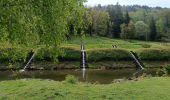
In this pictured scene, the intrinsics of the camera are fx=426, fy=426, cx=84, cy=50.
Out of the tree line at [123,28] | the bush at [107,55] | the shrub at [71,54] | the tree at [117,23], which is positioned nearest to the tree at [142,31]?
the tree line at [123,28]

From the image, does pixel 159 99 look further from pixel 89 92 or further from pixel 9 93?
pixel 9 93

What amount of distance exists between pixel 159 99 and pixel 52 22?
24.0ft

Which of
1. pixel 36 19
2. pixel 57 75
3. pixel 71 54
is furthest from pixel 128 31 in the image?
pixel 36 19

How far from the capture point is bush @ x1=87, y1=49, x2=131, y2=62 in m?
66.2

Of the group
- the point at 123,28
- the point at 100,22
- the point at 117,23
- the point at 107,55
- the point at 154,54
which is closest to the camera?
the point at 107,55

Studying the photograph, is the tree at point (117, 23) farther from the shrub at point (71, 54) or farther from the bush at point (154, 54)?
the shrub at point (71, 54)

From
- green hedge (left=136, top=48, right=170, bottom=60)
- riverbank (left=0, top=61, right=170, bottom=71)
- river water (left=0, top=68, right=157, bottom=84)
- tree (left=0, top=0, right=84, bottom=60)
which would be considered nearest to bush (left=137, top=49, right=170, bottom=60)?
green hedge (left=136, top=48, right=170, bottom=60)

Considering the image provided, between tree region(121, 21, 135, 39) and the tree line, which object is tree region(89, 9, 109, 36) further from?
Result: tree region(121, 21, 135, 39)

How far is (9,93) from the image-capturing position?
84.5ft

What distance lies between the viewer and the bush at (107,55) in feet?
217

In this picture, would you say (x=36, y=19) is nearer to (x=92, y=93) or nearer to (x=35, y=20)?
(x=35, y=20)

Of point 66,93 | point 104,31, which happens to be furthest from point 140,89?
point 104,31

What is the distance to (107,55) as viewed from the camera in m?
66.9

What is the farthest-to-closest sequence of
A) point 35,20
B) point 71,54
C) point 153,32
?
point 153,32 < point 71,54 < point 35,20
